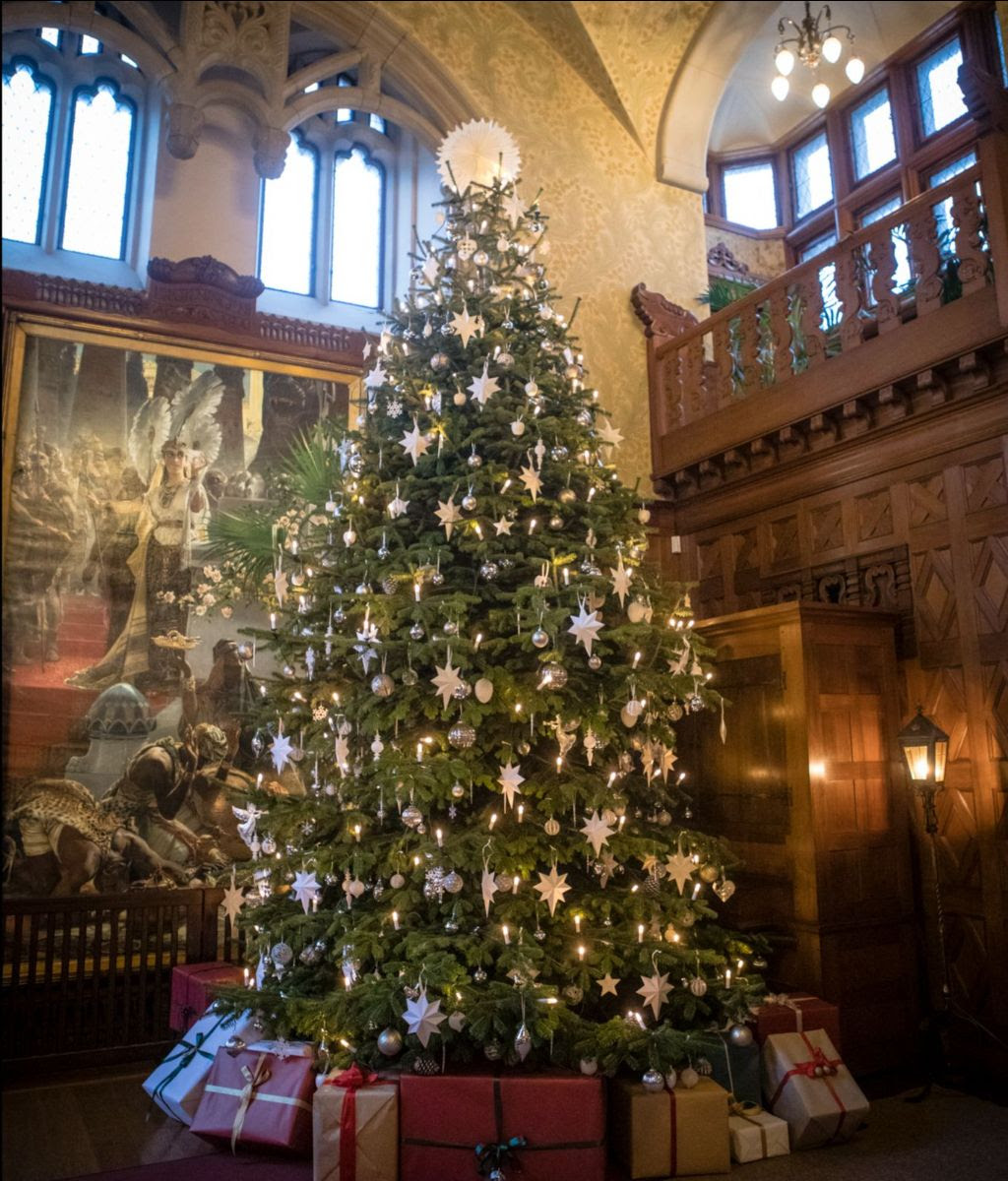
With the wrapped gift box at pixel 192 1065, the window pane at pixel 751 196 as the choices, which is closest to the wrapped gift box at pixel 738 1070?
the wrapped gift box at pixel 192 1065

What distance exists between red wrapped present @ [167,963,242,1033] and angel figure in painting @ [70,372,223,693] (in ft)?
5.99

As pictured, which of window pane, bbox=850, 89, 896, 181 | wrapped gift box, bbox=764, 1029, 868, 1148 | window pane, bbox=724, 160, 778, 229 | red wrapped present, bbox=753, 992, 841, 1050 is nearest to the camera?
wrapped gift box, bbox=764, 1029, 868, 1148

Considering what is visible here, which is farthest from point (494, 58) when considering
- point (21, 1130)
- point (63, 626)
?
point (21, 1130)

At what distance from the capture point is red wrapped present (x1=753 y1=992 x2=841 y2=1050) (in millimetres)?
4039

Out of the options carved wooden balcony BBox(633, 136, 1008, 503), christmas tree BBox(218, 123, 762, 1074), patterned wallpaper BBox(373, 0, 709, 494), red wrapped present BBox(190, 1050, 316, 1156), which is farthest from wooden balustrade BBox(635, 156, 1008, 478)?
red wrapped present BBox(190, 1050, 316, 1156)

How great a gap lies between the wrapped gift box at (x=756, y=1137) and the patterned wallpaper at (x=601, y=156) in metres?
4.36

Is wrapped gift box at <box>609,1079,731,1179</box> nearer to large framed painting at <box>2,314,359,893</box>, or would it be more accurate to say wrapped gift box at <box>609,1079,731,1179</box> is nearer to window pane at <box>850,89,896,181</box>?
large framed painting at <box>2,314,359,893</box>

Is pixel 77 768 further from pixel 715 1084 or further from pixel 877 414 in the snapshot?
pixel 877 414

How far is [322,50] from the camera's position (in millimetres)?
7938

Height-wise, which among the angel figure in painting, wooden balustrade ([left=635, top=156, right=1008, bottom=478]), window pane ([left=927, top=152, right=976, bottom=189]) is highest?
window pane ([left=927, top=152, right=976, bottom=189])

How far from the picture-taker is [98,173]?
7.21m

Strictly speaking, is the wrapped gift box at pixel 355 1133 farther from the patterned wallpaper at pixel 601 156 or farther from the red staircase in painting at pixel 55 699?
the patterned wallpaper at pixel 601 156

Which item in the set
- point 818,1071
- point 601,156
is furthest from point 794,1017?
point 601,156

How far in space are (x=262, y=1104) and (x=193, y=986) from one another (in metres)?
1.21
